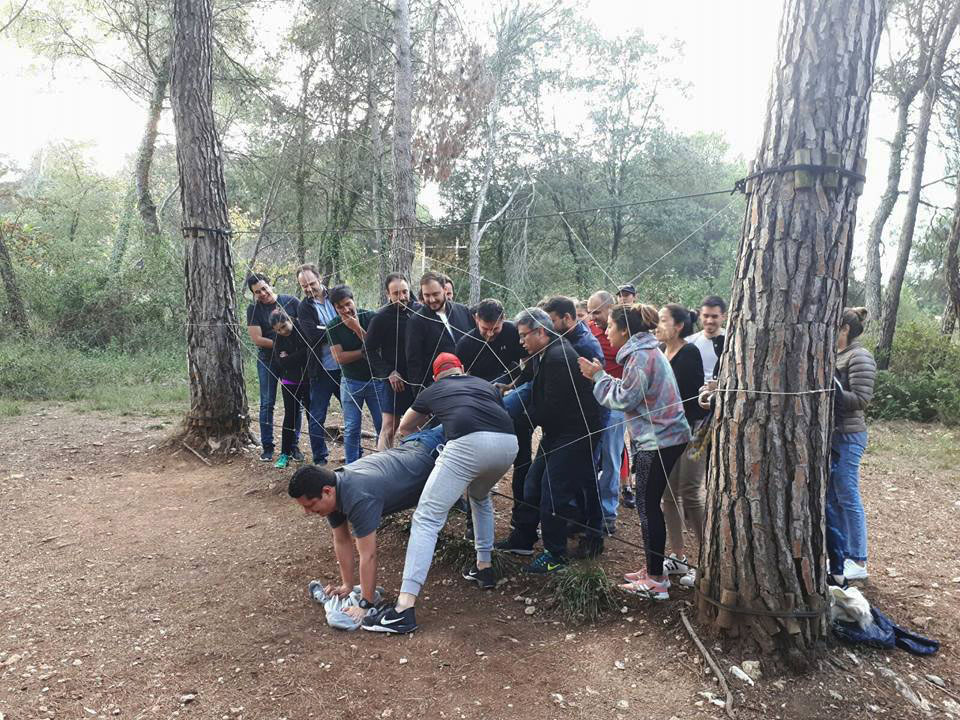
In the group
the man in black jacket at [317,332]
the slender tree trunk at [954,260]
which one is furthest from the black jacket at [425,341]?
the slender tree trunk at [954,260]

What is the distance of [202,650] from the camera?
9.35ft

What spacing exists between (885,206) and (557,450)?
11073mm

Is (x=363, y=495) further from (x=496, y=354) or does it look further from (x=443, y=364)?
(x=496, y=354)

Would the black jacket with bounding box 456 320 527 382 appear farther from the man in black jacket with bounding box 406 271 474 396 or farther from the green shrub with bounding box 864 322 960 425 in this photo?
the green shrub with bounding box 864 322 960 425

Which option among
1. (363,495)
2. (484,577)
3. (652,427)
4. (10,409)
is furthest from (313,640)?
(10,409)

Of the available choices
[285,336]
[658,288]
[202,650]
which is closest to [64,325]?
[285,336]

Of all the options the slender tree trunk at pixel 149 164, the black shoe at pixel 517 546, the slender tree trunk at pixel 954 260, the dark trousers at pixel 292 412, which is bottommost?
the black shoe at pixel 517 546

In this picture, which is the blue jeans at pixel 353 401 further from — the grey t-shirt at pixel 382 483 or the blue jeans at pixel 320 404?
the grey t-shirt at pixel 382 483

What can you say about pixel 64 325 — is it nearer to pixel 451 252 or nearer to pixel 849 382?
pixel 451 252

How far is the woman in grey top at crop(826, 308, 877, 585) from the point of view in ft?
11.0

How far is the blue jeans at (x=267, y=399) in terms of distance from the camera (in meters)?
5.47

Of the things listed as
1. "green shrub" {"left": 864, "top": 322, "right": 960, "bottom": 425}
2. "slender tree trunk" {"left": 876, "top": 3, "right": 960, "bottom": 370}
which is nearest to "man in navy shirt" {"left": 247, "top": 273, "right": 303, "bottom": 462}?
"green shrub" {"left": 864, "top": 322, "right": 960, "bottom": 425}

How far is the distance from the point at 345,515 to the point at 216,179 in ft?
14.6

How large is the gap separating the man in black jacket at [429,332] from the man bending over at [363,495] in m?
1.01
